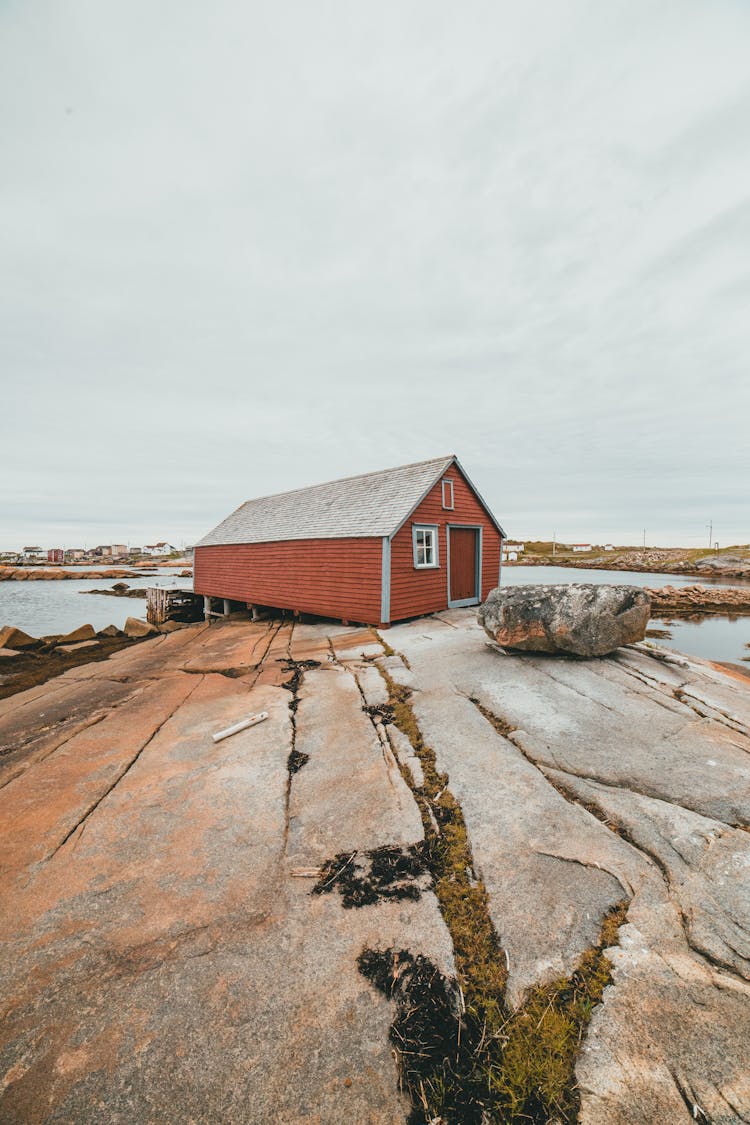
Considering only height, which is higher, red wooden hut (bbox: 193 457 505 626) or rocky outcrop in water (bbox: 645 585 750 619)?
red wooden hut (bbox: 193 457 505 626)

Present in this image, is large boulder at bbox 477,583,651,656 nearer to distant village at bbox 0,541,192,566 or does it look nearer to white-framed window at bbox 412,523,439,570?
white-framed window at bbox 412,523,439,570

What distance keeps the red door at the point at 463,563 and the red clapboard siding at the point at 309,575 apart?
392 cm

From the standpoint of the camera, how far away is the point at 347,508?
16734mm

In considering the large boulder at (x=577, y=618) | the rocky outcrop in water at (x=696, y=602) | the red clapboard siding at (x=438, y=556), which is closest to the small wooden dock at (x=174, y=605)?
the red clapboard siding at (x=438, y=556)

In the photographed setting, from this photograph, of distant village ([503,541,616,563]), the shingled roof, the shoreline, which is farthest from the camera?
distant village ([503,541,616,563])

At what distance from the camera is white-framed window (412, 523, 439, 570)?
48.4 feet

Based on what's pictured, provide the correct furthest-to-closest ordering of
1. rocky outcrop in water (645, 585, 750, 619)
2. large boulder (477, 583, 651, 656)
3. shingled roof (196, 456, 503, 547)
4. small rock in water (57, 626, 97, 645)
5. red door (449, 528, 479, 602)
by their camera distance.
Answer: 1. rocky outcrop in water (645, 585, 750, 619)
2. small rock in water (57, 626, 97, 645)
3. red door (449, 528, 479, 602)
4. shingled roof (196, 456, 503, 547)
5. large boulder (477, 583, 651, 656)

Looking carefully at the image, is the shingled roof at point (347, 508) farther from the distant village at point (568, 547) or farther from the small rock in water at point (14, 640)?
the distant village at point (568, 547)

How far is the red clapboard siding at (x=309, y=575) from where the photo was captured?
1412 cm

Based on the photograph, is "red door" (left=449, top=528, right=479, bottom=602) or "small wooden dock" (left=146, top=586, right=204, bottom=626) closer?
"red door" (left=449, top=528, right=479, bottom=602)

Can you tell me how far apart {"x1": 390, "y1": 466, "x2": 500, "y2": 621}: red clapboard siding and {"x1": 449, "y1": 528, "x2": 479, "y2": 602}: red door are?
44 cm

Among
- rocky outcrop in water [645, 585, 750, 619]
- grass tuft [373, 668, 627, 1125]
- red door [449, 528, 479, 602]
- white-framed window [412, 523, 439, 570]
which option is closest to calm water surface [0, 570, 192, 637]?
white-framed window [412, 523, 439, 570]

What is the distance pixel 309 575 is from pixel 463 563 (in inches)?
233

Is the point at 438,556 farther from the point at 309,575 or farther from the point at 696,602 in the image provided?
the point at 696,602
